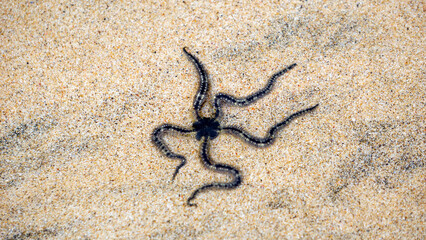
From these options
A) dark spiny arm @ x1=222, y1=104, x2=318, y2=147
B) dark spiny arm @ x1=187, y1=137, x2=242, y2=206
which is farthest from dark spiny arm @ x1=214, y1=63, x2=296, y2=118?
dark spiny arm @ x1=187, y1=137, x2=242, y2=206

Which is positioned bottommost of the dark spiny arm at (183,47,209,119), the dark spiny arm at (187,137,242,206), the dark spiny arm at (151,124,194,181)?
the dark spiny arm at (187,137,242,206)

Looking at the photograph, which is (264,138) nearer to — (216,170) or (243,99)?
(243,99)

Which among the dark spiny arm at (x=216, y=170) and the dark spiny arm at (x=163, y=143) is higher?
the dark spiny arm at (x=163, y=143)

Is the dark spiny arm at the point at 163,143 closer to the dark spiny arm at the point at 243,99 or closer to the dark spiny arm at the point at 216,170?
the dark spiny arm at the point at 216,170

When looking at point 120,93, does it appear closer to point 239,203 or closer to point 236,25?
point 236,25

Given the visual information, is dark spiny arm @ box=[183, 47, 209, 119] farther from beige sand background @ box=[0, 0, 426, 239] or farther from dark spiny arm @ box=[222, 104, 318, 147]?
dark spiny arm @ box=[222, 104, 318, 147]

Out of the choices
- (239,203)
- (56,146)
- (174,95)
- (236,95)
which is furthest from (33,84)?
(239,203)

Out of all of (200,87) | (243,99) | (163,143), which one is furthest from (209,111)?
(163,143)

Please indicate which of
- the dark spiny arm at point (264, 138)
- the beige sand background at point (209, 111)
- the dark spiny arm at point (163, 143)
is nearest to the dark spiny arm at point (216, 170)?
the beige sand background at point (209, 111)
